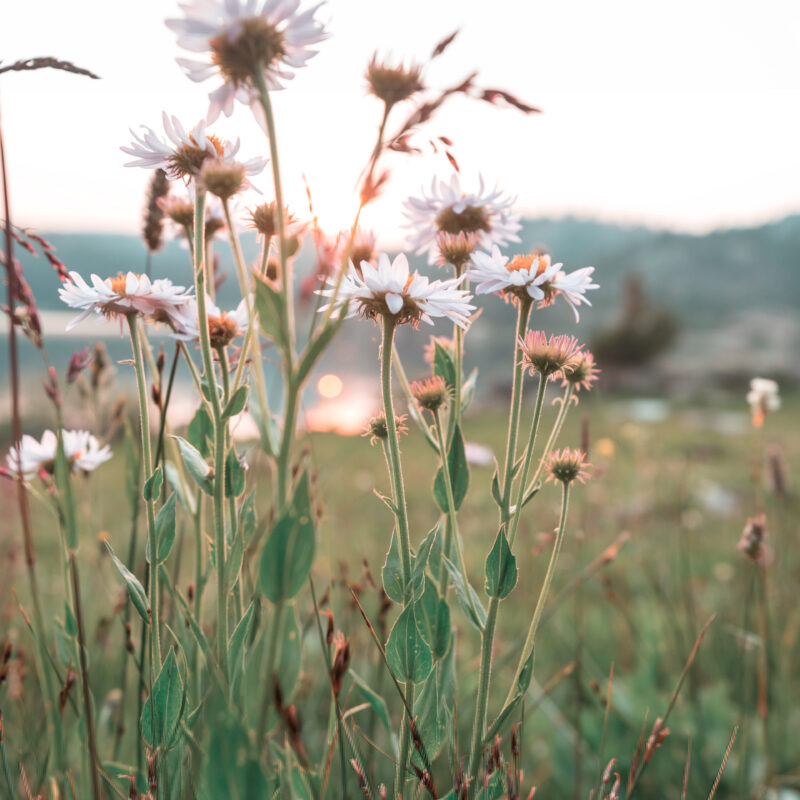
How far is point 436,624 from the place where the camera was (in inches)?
29.7

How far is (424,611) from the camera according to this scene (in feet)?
2.46

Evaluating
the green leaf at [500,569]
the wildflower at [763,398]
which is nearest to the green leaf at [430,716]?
the green leaf at [500,569]

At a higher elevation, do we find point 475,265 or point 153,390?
point 475,265

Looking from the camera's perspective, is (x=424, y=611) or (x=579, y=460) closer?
(x=424, y=611)

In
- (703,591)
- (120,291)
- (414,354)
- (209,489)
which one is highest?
(120,291)

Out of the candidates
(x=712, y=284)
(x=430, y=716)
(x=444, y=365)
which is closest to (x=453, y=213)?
(x=444, y=365)

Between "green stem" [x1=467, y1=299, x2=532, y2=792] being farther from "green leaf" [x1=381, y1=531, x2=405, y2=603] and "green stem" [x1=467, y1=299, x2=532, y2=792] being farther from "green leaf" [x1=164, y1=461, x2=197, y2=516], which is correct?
"green leaf" [x1=164, y1=461, x2=197, y2=516]

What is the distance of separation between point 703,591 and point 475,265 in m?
2.09

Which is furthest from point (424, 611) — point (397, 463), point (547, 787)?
point (547, 787)

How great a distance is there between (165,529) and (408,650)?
0.32 m

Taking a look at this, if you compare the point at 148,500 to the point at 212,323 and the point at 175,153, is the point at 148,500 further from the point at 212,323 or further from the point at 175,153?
the point at 175,153

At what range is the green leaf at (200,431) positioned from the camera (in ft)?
2.93

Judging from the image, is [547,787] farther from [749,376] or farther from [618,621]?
[749,376]

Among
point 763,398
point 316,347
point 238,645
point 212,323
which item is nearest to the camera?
point 316,347
